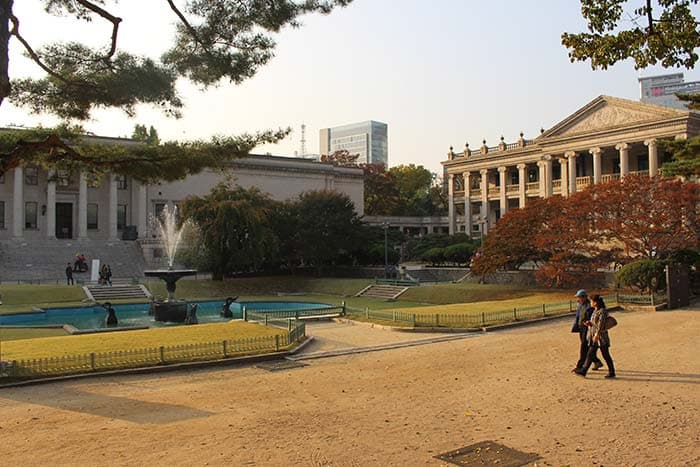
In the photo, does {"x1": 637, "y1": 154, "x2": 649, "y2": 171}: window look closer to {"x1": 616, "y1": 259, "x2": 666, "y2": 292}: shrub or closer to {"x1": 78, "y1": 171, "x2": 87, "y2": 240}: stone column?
{"x1": 616, "y1": 259, "x2": 666, "y2": 292}: shrub

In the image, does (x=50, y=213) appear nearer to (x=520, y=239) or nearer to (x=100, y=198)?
(x=100, y=198)

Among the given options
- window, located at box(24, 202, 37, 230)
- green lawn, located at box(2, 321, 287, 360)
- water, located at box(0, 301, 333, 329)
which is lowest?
water, located at box(0, 301, 333, 329)

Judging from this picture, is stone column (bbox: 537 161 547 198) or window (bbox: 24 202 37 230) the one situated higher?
stone column (bbox: 537 161 547 198)

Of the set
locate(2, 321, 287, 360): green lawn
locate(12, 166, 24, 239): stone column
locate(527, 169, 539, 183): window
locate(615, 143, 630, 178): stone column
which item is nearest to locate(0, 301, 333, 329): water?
locate(2, 321, 287, 360): green lawn

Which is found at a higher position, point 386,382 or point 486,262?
point 486,262

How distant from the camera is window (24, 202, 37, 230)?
180 ft

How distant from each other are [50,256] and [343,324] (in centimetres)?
3523

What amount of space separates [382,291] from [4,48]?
27337 mm

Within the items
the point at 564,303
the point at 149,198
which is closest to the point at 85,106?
the point at 564,303

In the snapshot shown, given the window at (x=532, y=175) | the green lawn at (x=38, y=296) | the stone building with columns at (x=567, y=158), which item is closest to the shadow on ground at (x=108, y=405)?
the green lawn at (x=38, y=296)

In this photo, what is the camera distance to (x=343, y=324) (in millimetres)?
21578

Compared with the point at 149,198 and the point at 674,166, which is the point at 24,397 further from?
the point at 149,198

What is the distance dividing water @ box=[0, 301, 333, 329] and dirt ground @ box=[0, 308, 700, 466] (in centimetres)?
1360

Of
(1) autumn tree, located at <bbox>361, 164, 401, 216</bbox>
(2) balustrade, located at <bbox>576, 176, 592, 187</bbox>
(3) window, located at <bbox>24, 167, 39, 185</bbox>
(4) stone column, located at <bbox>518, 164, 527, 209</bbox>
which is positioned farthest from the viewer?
(1) autumn tree, located at <bbox>361, 164, 401, 216</bbox>
